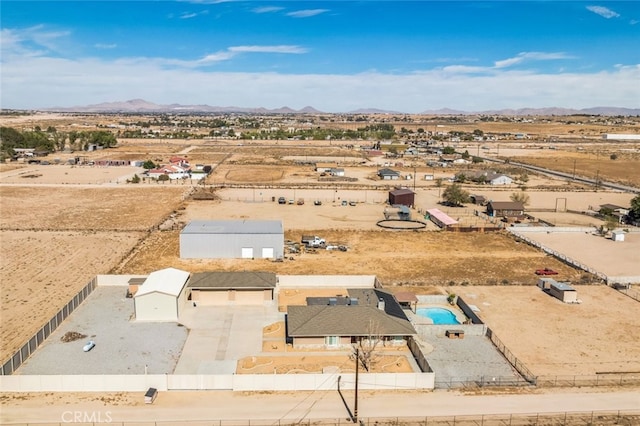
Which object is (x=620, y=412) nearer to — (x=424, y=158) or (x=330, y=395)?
(x=330, y=395)

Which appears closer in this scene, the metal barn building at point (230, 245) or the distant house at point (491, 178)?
the metal barn building at point (230, 245)

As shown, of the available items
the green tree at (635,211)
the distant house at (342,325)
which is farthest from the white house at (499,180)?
the distant house at (342,325)

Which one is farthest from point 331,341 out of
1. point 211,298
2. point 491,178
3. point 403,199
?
point 491,178

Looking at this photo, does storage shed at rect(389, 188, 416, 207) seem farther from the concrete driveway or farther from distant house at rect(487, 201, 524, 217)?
the concrete driveway

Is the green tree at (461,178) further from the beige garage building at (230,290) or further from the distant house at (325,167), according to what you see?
the beige garage building at (230,290)

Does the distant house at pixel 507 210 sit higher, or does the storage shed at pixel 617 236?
the distant house at pixel 507 210

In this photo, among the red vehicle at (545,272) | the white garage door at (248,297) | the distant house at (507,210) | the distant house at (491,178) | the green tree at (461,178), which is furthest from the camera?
the green tree at (461,178)

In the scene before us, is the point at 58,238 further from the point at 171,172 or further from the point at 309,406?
the point at 171,172
